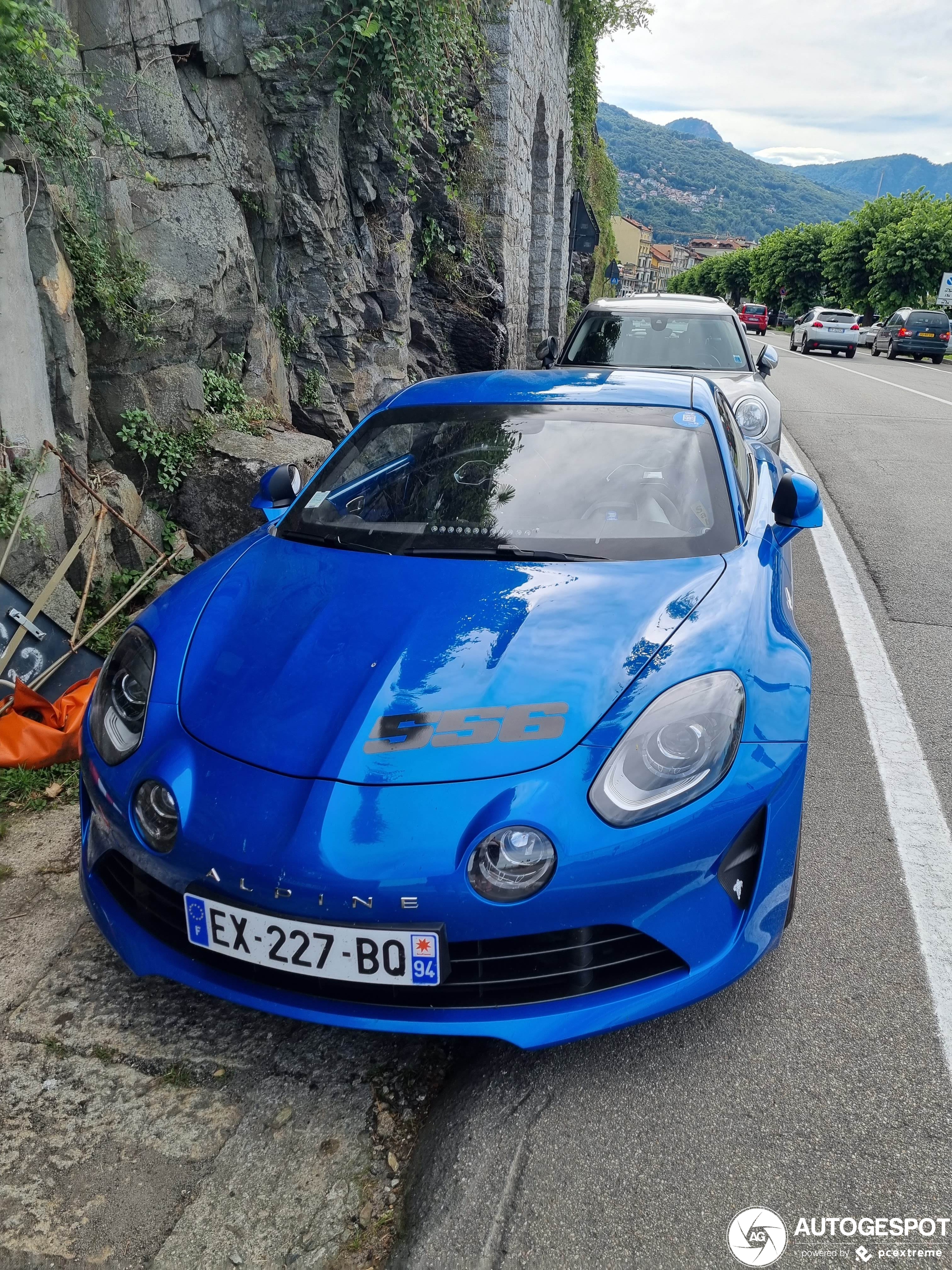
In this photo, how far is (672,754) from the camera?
2.01 metres

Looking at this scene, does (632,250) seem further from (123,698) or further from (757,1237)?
(757,1237)

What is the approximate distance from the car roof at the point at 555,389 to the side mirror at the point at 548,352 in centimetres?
396

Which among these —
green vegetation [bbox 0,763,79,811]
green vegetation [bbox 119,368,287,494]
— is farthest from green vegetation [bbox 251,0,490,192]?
green vegetation [bbox 0,763,79,811]

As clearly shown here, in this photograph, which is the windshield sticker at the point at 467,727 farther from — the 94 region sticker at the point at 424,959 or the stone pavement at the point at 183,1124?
the stone pavement at the point at 183,1124

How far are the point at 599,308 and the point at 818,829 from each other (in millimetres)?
6079

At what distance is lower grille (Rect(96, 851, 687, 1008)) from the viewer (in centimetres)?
188

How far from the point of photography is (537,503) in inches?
115

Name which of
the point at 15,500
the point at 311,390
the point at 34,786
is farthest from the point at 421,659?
the point at 311,390

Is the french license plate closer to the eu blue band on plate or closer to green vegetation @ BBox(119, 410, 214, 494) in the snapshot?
the eu blue band on plate

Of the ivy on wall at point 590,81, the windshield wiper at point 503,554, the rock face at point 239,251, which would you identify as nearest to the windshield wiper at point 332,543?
the windshield wiper at point 503,554

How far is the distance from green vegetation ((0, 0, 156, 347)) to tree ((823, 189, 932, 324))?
4977 centimetres

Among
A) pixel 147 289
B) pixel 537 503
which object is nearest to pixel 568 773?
pixel 537 503

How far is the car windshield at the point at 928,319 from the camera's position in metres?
29.3

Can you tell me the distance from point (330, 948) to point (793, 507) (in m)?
2.20
